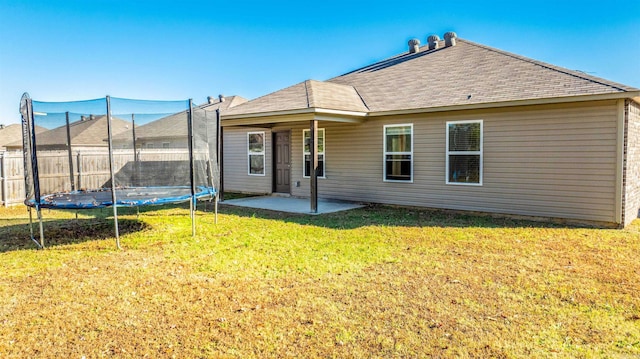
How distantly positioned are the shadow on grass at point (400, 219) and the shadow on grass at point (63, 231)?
2478mm

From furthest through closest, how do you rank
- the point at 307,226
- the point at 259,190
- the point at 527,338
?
1. the point at 259,190
2. the point at 307,226
3. the point at 527,338

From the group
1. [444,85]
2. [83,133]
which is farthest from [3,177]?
[444,85]

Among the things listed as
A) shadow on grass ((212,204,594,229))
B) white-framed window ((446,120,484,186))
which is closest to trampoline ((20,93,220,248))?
shadow on grass ((212,204,594,229))

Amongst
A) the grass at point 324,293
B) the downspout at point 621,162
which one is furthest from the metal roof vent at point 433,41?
the grass at point 324,293

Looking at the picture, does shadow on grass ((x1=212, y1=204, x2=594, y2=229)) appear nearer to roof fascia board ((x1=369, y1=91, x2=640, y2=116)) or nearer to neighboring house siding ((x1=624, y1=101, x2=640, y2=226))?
neighboring house siding ((x1=624, y1=101, x2=640, y2=226))

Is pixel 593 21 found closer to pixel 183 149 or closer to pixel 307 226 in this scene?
pixel 307 226

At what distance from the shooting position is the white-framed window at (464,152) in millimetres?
8812

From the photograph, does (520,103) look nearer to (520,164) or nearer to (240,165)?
(520,164)

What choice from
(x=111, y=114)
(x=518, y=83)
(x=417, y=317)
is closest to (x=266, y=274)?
(x=417, y=317)

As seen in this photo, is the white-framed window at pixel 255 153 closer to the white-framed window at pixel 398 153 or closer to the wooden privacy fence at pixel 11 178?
the white-framed window at pixel 398 153

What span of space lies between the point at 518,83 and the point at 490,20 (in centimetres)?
756

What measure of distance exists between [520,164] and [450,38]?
5.70m

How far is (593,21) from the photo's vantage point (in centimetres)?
1481

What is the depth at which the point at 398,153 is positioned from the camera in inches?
395
